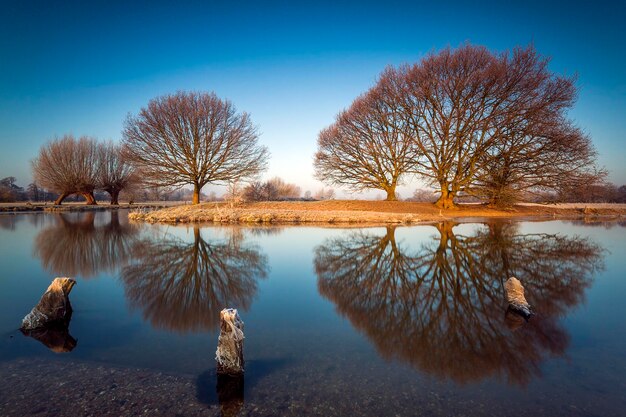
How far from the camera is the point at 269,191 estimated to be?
45.1 m

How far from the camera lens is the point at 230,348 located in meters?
2.83

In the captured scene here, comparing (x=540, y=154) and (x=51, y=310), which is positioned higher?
(x=540, y=154)

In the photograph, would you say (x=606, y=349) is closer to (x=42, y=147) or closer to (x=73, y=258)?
(x=73, y=258)

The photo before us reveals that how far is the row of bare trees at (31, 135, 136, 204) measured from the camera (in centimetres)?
3694

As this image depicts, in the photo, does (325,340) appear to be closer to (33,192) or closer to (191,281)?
(191,281)

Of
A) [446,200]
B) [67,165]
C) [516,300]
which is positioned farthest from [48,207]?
[516,300]

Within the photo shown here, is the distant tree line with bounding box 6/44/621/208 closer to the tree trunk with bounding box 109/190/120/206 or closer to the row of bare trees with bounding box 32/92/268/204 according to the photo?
the row of bare trees with bounding box 32/92/268/204

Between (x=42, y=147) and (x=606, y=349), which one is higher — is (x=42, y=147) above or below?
above

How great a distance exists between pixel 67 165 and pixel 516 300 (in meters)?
46.6

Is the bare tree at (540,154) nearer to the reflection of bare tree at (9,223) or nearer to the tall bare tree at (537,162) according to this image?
the tall bare tree at (537,162)

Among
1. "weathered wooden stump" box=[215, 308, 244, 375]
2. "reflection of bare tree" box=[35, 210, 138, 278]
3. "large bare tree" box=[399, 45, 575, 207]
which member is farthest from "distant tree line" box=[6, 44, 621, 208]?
"weathered wooden stump" box=[215, 308, 244, 375]

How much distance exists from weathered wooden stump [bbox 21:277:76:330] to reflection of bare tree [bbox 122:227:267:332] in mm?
865

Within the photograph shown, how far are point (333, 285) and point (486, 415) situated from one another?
11.9 ft

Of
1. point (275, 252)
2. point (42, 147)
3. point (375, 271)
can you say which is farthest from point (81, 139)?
point (375, 271)
